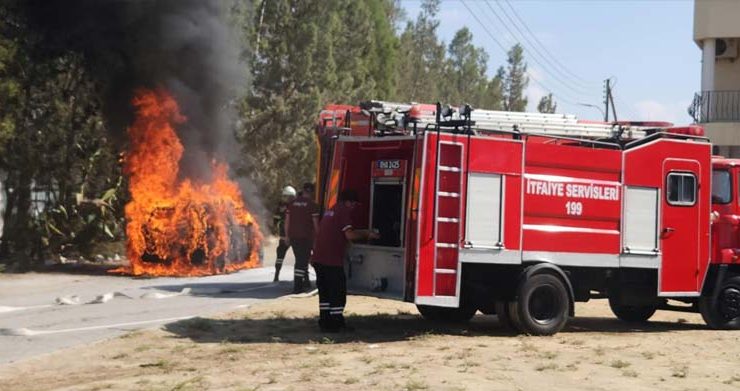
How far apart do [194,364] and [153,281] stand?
8.22 metres

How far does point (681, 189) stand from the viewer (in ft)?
38.9

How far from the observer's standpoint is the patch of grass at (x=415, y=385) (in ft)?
24.7

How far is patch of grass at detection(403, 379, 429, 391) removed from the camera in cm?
752

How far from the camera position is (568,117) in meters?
11.6

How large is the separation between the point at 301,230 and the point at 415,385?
7.21 m

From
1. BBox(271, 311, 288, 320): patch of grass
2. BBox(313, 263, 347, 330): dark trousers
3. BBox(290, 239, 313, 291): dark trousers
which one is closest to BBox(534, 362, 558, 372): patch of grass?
BBox(313, 263, 347, 330): dark trousers

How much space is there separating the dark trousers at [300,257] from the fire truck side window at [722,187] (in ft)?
19.7

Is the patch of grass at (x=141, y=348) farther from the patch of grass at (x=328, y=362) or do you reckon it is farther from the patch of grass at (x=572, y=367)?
the patch of grass at (x=572, y=367)

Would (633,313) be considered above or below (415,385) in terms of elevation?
above

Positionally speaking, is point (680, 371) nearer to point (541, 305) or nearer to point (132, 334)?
point (541, 305)

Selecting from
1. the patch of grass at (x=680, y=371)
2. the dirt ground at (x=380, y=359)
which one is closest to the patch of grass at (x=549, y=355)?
the dirt ground at (x=380, y=359)

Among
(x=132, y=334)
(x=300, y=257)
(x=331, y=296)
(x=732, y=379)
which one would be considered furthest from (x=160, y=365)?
(x=300, y=257)

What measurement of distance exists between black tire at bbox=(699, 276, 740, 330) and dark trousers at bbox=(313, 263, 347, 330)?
490cm

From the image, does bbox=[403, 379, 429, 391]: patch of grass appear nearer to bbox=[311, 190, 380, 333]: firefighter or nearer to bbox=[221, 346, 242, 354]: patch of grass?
bbox=[221, 346, 242, 354]: patch of grass
